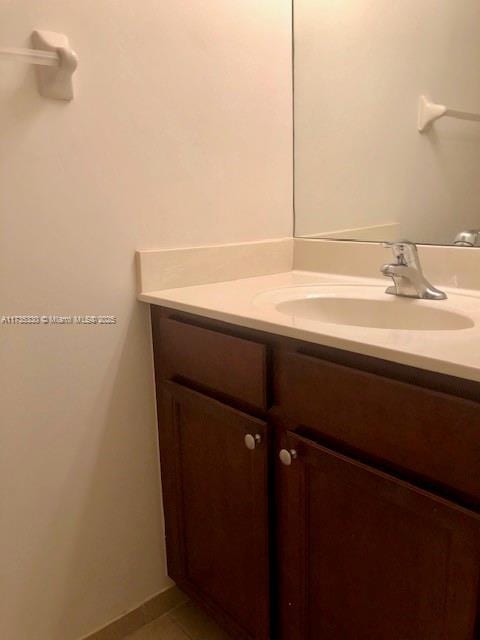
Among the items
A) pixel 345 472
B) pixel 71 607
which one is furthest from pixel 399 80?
pixel 71 607

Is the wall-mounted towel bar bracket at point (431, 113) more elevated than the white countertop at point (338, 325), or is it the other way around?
the wall-mounted towel bar bracket at point (431, 113)

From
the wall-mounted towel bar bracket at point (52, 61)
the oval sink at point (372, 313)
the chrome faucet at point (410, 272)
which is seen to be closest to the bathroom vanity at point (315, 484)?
the oval sink at point (372, 313)

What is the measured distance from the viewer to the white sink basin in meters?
1.14

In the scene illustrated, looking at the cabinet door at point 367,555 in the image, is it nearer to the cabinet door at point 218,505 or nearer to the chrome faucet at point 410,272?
the cabinet door at point 218,505

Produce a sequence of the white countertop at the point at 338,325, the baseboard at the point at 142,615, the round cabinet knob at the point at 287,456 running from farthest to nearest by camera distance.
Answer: the baseboard at the point at 142,615
the round cabinet knob at the point at 287,456
the white countertop at the point at 338,325

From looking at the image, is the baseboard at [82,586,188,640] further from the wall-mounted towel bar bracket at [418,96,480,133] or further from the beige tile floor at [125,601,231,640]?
A: the wall-mounted towel bar bracket at [418,96,480,133]

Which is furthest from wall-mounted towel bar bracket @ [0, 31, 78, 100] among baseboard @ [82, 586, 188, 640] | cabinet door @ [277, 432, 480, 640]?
baseboard @ [82, 586, 188, 640]

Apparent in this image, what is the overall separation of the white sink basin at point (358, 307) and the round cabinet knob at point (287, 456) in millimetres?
319

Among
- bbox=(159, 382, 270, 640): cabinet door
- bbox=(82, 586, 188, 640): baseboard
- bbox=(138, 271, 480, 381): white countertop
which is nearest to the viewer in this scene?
bbox=(138, 271, 480, 381): white countertop

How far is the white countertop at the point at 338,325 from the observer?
75cm

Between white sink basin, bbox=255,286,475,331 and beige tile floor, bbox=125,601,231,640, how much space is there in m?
0.86

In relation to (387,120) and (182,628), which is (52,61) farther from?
(182,628)

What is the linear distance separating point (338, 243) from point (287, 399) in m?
0.65

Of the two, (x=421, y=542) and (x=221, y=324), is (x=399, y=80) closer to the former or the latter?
(x=221, y=324)
